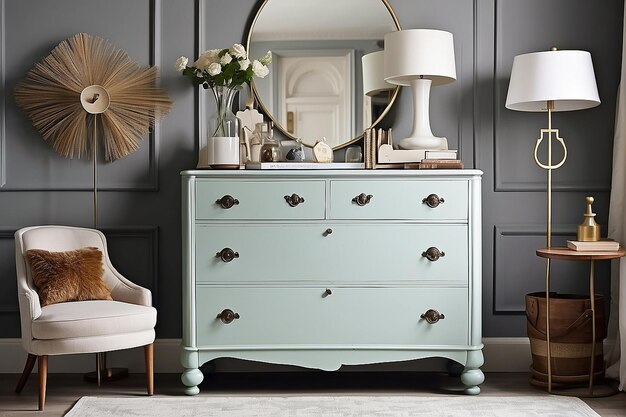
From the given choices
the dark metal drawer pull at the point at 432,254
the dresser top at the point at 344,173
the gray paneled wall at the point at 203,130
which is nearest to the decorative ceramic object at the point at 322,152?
the dresser top at the point at 344,173

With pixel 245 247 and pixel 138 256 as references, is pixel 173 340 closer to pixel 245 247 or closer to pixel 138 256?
pixel 138 256

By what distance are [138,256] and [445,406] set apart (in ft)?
5.44

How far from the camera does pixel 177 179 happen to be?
3971 mm

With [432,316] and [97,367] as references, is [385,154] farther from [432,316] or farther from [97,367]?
[97,367]

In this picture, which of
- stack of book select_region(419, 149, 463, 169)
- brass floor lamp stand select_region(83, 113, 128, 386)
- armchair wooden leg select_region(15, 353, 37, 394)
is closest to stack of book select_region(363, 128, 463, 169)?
stack of book select_region(419, 149, 463, 169)

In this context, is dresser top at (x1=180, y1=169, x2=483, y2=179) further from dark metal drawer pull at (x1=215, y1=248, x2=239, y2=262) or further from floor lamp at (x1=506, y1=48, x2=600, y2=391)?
floor lamp at (x1=506, y1=48, x2=600, y2=391)

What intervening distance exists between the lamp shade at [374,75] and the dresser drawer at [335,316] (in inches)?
41.0

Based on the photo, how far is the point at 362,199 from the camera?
343 centimetres

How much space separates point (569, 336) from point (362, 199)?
1.10 meters

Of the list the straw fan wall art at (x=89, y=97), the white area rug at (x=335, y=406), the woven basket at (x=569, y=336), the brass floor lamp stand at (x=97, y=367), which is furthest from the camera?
the straw fan wall art at (x=89, y=97)

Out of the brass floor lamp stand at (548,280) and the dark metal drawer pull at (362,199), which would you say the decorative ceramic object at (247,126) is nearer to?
the dark metal drawer pull at (362,199)

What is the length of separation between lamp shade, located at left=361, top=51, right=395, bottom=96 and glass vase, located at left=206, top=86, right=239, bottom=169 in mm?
628

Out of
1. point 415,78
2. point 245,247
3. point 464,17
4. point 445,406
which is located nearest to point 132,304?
point 245,247

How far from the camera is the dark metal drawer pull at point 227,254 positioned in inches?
136
